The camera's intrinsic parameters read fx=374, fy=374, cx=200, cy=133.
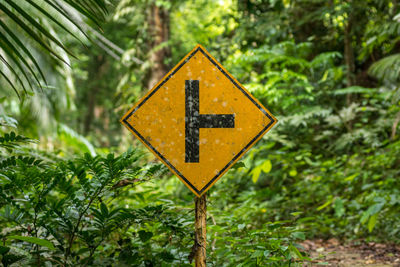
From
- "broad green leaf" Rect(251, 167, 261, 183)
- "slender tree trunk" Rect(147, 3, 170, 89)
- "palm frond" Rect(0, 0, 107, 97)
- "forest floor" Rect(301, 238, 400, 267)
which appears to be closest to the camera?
"palm frond" Rect(0, 0, 107, 97)

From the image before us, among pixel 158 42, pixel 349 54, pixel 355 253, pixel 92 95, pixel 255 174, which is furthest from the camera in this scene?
pixel 92 95

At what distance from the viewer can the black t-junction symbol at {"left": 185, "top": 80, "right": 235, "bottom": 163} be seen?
2.22 m

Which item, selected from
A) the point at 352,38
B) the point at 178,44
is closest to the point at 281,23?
the point at 352,38

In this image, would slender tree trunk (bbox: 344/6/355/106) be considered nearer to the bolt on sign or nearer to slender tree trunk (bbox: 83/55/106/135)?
the bolt on sign

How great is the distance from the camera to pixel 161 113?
227 cm

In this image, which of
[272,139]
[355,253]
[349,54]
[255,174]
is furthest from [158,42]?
[355,253]

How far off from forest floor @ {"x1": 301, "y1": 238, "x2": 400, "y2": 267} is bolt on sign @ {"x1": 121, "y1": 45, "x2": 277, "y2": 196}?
5.71ft

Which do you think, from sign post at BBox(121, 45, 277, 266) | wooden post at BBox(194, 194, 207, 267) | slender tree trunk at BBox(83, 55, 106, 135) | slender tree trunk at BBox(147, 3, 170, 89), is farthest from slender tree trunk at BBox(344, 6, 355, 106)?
slender tree trunk at BBox(83, 55, 106, 135)

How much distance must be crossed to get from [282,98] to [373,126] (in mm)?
1714

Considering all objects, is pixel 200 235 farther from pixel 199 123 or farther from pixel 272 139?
pixel 272 139

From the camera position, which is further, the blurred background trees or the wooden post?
the blurred background trees

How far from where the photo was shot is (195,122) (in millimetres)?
2242

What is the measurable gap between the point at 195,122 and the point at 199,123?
0.02 m

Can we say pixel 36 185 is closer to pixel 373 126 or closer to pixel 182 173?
pixel 182 173
